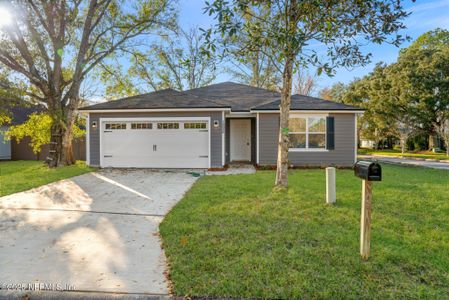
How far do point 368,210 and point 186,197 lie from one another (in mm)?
4213

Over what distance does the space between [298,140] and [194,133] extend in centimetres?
456

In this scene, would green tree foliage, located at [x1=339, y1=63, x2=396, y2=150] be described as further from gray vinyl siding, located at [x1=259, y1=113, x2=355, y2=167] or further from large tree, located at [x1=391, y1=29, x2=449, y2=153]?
gray vinyl siding, located at [x1=259, y1=113, x2=355, y2=167]

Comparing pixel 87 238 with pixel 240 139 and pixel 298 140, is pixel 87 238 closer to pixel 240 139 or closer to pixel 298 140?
pixel 298 140

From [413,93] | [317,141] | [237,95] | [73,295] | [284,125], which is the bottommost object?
[73,295]

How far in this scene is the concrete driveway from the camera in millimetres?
2992

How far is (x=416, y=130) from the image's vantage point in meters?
24.7

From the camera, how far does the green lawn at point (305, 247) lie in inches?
109

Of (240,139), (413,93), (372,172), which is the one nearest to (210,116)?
(240,139)

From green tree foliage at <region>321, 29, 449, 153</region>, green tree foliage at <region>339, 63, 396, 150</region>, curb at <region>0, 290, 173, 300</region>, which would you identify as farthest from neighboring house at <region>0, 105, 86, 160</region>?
green tree foliage at <region>321, 29, 449, 153</region>

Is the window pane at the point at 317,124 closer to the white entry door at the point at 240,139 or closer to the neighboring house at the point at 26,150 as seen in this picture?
the white entry door at the point at 240,139

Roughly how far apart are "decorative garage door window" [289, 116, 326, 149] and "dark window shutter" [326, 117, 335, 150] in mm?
269

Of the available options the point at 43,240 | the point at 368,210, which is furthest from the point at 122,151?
the point at 368,210

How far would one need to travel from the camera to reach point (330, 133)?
12039 mm

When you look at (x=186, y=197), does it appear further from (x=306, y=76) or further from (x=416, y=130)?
A: (x=306, y=76)
